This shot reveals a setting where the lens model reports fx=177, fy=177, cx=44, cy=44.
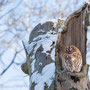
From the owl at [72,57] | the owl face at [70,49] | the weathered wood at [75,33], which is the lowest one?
the owl at [72,57]

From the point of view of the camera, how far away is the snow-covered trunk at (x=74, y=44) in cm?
177

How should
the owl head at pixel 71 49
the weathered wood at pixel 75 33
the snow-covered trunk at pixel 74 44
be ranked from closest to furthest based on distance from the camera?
the snow-covered trunk at pixel 74 44 < the weathered wood at pixel 75 33 < the owl head at pixel 71 49

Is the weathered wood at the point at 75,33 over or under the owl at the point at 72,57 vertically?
over

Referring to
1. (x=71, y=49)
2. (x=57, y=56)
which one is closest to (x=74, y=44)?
(x=71, y=49)

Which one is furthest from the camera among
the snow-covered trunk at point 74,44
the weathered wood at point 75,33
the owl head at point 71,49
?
the owl head at point 71,49

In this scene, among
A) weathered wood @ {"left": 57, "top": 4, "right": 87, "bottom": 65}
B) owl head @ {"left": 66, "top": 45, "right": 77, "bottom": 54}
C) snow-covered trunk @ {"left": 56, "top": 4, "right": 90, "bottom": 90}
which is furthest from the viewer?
owl head @ {"left": 66, "top": 45, "right": 77, "bottom": 54}

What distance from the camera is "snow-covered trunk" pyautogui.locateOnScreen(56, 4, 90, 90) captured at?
1.77m

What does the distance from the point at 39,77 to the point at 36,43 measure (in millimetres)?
641

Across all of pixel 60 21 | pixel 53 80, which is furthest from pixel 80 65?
pixel 60 21

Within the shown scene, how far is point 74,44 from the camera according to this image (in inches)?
87.2

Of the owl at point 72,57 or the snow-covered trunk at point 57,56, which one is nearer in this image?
the snow-covered trunk at point 57,56

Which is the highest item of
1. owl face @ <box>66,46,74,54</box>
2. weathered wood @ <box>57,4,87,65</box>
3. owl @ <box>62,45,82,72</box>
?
weathered wood @ <box>57,4,87,65</box>

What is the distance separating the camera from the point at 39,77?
208cm

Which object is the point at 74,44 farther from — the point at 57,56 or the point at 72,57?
the point at 57,56
